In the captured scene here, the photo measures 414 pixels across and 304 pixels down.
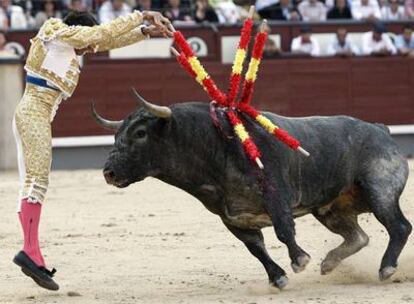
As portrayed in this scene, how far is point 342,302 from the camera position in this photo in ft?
17.2

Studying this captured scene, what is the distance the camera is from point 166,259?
277 inches

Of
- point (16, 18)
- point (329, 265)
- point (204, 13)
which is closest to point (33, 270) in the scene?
point (329, 265)

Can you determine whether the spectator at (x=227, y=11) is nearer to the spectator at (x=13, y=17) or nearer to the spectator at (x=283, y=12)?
the spectator at (x=283, y=12)

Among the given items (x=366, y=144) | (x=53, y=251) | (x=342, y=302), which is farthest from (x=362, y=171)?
(x=53, y=251)

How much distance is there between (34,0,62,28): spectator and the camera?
496 inches

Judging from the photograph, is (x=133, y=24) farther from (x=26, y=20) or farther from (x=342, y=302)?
(x=26, y=20)

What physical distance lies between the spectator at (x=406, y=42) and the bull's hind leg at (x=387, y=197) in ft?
27.2

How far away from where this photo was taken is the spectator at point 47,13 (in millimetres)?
12601

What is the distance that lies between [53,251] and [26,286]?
4.50ft

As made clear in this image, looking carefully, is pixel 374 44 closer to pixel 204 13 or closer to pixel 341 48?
pixel 341 48

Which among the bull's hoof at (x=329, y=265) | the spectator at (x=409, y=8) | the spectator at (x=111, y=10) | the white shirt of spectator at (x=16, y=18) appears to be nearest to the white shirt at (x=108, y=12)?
the spectator at (x=111, y=10)

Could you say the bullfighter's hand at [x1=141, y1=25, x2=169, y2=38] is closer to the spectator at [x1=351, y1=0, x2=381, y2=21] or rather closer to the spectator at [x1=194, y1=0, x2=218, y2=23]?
the spectator at [x1=194, y1=0, x2=218, y2=23]

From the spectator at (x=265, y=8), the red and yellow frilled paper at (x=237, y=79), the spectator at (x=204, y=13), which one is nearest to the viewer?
the red and yellow frilled paper at (x=237, y=79)

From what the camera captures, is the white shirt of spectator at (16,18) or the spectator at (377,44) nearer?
the white shirt of spectator at (16,18)
